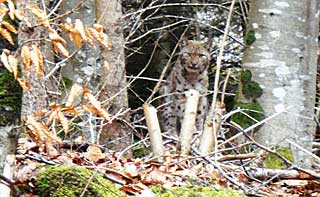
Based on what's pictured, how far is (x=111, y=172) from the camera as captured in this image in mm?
3619

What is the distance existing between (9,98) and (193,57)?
26.2ft

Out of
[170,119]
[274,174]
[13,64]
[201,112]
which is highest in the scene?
[13,64]

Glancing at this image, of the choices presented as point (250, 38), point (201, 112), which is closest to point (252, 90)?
point (250, 38)

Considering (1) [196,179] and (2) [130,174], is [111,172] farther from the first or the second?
(1) [196,179]

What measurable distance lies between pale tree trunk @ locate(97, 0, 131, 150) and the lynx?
14.0ft

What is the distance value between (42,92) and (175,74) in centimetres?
576

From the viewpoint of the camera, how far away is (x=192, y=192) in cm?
316

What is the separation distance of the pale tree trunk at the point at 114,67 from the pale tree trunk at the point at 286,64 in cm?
117

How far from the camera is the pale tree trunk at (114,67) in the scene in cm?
578

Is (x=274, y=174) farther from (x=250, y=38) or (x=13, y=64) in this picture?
(x=13, y=64)

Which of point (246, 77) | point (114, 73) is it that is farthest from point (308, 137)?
point (114, 73)

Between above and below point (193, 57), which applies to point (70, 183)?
above

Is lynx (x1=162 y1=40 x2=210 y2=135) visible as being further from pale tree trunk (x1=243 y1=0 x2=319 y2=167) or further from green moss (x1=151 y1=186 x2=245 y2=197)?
green moss (x1=151 y1=186 x2=245 y2=197)

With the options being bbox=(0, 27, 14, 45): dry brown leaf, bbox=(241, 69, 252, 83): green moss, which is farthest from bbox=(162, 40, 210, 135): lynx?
bbox=(0, 27, 14, 45): dry brown leaf
